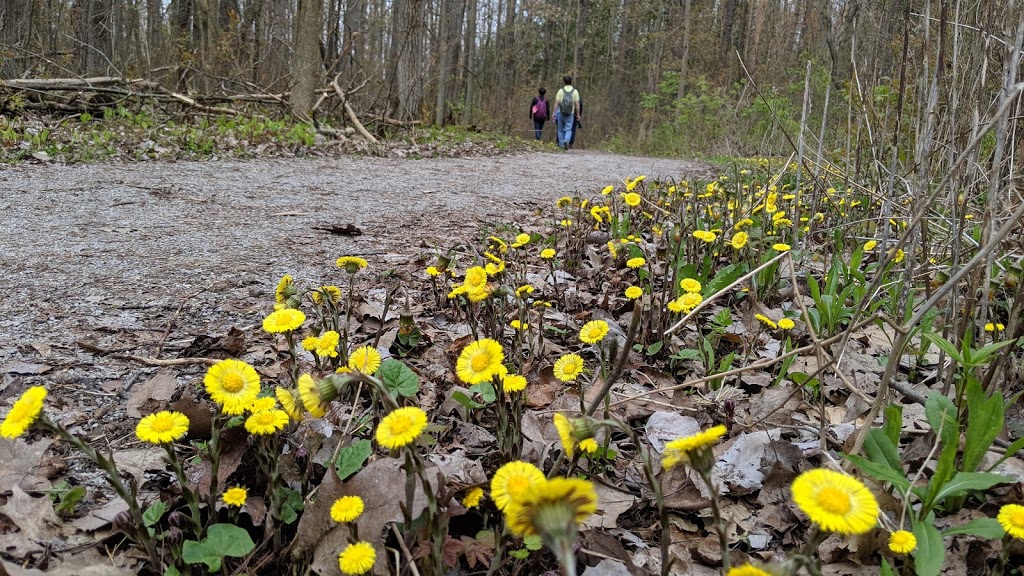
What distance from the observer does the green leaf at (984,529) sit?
103 cm

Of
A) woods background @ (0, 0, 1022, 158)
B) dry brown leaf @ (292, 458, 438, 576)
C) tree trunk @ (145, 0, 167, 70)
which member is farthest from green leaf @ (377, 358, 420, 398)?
tree trunk @ (145, 0, 167, 70)

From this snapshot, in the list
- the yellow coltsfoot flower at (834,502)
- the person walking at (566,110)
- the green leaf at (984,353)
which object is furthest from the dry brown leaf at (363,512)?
the person walking at (566,110)

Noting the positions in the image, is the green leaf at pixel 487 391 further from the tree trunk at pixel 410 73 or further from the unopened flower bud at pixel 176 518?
the tree trunk at pixel 410 73

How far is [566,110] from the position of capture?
15.3 meters

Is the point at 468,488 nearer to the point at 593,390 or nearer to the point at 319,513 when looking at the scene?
the point at 319,513

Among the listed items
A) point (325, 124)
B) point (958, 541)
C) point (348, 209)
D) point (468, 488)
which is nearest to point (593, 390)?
point (468, 488)

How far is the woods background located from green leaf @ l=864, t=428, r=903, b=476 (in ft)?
2.95

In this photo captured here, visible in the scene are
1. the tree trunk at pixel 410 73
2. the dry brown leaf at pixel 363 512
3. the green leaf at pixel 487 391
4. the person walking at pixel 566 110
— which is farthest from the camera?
the person walking at pixel 566 110

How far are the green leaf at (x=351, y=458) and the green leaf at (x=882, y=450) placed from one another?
1.03 metres

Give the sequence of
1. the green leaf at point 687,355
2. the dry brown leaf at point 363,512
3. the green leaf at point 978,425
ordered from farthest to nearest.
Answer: the green leaf at point 687,355
the green leaf at point 978,425
the dry brown leaf at point 363,512

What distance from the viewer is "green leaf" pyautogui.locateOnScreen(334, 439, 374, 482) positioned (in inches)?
48.4

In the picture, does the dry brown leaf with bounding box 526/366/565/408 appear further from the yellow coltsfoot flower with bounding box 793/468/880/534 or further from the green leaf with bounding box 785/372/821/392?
the yellow coltsfoot flower with bounding box 793/468/880/534

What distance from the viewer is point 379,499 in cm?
117

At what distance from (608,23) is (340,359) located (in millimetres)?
27791
